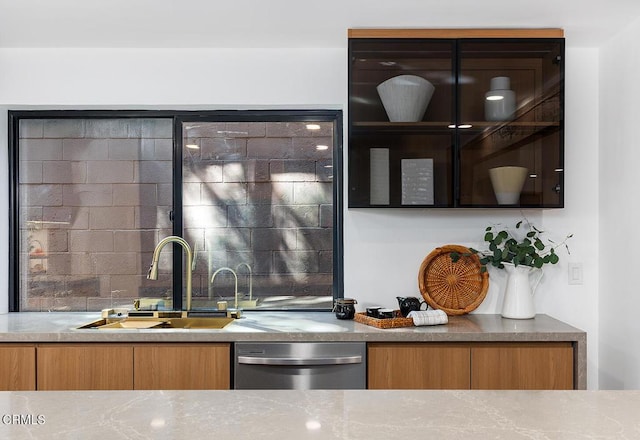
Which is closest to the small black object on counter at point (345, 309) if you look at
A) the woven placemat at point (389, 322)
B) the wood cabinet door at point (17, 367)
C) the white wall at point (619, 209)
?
the woven placemat at point (389, 322)

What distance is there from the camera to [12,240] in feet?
10.7

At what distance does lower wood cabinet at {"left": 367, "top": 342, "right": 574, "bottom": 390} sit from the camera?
251 cm

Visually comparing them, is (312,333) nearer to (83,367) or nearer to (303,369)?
(303,369)

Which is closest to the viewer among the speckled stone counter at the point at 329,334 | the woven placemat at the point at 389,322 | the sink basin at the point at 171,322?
the speckled stone counter at the point at 329,334

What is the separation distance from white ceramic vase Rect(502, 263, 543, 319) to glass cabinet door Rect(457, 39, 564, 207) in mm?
354

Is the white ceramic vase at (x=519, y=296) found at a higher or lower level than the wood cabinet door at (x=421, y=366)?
higher

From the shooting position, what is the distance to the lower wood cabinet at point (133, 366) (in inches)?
99.8

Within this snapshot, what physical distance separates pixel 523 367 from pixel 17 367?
2228mm

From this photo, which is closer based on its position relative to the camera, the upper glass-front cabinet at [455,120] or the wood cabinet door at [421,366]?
the wood cabinet door at [421,366]

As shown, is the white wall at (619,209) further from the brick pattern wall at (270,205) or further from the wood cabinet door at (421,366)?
the brick pattern wall at (270,205)

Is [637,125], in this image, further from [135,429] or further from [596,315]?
[135,429]

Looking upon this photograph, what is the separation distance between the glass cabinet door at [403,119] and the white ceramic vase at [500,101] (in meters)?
0.18

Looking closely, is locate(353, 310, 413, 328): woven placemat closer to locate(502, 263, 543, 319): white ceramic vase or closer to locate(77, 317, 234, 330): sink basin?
locate(502, 263, 543, 319): white ceramic vase

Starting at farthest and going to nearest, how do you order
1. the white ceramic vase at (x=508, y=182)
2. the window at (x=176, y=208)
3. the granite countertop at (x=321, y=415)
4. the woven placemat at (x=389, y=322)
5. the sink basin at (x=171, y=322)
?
the window at (x=176, y=208), the sink basin at (x=171, y=322), the white ceramic vase at (x=508, y=182), the woven placemat at (x=389, y=322), the granite countertop at (x=321, y=415)
